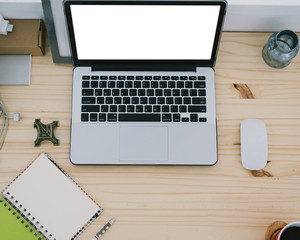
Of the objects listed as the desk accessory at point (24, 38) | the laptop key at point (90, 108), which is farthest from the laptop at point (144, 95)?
the desk accessory at point (24, 38)

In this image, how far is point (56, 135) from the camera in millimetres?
847

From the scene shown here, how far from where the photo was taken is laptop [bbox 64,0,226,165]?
0.79 meters

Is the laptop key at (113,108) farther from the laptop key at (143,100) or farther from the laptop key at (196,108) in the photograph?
the laptop key at (196,108)

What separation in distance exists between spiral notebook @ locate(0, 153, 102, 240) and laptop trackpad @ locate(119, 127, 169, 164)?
0.14m

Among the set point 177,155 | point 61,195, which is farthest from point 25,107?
point 177,155

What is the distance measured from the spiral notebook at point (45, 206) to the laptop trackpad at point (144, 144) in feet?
0.46

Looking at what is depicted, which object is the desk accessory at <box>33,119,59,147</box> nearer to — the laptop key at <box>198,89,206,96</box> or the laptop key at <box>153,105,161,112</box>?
the laptop key at <box>153,105,161,112</box>

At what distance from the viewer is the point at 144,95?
844 millimetres

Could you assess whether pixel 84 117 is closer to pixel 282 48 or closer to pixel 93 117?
pixel 93 117

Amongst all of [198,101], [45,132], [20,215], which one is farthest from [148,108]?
[20,215]

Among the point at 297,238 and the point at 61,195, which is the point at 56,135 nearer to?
the point at 61,195

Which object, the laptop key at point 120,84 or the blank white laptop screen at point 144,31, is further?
the laptop key at point 120,84

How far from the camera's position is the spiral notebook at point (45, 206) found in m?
0.79

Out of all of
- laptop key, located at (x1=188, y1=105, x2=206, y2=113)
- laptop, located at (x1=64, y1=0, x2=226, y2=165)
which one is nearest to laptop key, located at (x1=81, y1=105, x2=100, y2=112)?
laptop, located at (x1=64, y1=0, x2=226, y2=165)
